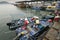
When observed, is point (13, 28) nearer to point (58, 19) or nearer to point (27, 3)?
point (58, 19)

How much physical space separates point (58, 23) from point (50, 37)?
1.38 meters

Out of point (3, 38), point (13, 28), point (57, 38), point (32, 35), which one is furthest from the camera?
point (13, 28)

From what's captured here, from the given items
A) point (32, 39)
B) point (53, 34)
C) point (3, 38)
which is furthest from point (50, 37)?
point (3, 38)

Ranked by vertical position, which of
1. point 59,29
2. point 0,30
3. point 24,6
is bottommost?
point 24,6

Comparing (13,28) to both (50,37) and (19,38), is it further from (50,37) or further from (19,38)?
(50,37)

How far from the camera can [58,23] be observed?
11.3m

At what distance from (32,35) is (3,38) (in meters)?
7.36

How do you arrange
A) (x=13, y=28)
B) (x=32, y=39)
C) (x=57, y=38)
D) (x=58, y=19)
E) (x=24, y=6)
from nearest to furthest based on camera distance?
1. (x=57, y=38)
2. (x=58, y=19)
3. (x=32, y=39)
4. (x=13, y=28)
5. (x=24, y=6)

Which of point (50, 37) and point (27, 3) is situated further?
point (27, 3)

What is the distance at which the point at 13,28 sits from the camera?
27.6 m

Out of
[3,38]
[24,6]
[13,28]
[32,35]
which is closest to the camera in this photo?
[32,35]

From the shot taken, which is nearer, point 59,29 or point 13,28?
point 59,29

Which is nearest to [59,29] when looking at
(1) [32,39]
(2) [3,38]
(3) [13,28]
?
(1) [32,39]

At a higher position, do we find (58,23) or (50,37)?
A: (58,23)
